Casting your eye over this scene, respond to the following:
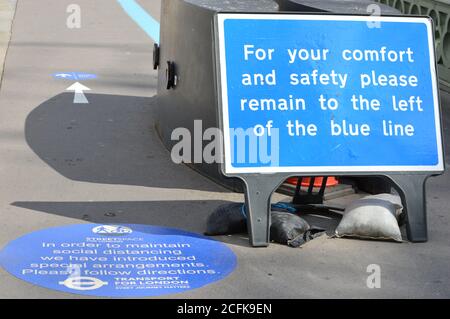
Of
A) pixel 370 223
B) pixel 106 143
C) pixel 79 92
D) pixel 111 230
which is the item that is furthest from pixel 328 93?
pixel 79 92

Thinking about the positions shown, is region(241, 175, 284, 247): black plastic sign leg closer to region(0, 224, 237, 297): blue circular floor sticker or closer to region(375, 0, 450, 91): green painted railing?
region(0, 224, 237, 297): blue circular floor sticker

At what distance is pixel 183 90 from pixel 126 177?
0.90m

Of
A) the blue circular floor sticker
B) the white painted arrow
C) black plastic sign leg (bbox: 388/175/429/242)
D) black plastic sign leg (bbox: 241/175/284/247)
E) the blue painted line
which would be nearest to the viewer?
the blue circular floor sticker

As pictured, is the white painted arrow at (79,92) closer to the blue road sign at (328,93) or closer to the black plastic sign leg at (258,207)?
the blue road sign at (328,93)

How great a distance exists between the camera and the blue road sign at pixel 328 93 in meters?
6.20

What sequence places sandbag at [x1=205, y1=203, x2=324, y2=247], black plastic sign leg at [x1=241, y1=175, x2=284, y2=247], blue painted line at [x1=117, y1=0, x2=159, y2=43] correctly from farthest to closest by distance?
blue painted line at [x1=117, y1=0, x2=159, y2=43], sandbag at [x1=205, y1=203, x2=324, y2=247], black plastic sign leg at [x1=241, y1=175, x2=284, y2=247]

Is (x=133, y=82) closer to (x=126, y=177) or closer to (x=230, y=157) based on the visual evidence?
(x=126, y=177)

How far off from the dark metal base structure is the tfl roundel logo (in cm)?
81

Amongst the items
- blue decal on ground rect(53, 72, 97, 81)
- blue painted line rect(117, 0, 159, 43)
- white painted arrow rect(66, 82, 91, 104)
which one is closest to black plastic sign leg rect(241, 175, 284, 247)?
white painted arrow rect(66, 82, 91, 104)

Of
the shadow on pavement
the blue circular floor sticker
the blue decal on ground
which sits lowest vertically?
the blue circular floor sticker

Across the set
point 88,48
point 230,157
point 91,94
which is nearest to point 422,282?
point 230,157

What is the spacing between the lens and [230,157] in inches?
239

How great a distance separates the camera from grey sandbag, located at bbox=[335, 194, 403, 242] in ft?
20.5

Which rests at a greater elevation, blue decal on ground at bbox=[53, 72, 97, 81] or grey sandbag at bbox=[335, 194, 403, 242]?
blue decal on ground at bbox=[53, 72, 97, 81]
